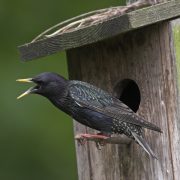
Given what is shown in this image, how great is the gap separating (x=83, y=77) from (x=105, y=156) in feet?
1.53

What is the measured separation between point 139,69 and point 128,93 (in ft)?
1.55

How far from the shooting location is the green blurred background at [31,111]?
792cm

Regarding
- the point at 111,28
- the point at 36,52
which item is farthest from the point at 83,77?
the point at 111,28

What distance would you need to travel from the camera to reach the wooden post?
5348mm

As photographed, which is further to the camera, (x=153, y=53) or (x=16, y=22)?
(x=16, y=22)

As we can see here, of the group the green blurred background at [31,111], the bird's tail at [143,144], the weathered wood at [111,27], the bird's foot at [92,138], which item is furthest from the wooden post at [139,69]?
the green blurred background at [31,111]

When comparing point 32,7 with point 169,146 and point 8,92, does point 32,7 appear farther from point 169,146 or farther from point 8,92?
point 169,146

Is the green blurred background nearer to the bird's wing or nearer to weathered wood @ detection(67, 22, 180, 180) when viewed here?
weathered wood @ detection(67, 22, 180, 180)

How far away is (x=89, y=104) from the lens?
5543mm

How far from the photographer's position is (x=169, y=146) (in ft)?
17.8

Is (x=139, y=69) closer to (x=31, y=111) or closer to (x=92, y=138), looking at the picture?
(x=92, y=138)

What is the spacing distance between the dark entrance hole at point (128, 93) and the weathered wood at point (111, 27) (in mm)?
388

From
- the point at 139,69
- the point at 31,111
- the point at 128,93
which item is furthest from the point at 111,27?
the point at 31,111

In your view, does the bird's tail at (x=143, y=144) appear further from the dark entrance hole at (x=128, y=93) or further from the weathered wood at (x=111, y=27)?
the weathered wood at (x=111, y=27)
